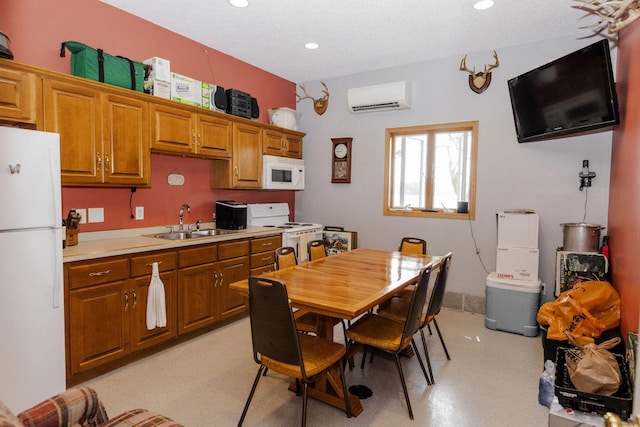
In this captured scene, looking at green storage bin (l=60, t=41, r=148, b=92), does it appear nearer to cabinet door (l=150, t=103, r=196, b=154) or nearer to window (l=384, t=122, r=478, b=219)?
cabinet door (l=150, t=103, r=196, b=154)

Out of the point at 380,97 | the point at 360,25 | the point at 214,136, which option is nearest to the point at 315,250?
the point at 214,136

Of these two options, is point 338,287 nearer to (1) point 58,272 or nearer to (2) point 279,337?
(2) point 279,337

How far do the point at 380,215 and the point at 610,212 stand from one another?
2.36m

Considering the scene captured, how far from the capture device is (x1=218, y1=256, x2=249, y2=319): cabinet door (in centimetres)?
355

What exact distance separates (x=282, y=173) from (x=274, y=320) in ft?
9.96

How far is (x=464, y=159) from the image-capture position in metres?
4.38

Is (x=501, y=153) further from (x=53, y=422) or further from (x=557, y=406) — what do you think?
(x=53, y=422)

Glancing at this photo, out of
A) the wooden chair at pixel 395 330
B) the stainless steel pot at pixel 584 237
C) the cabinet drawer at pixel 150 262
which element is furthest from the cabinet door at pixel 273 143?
the stainless steel pot at pixel 584 237

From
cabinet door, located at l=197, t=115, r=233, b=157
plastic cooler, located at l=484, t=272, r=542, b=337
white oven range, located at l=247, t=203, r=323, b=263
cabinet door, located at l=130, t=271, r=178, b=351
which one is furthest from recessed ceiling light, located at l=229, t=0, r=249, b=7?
plastic cooler, located at l=484, t=272, r=542, b=337

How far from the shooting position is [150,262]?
293cm

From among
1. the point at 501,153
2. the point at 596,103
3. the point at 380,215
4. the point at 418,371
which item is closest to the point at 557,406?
the point at 418,371

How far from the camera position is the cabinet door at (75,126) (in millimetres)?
2547

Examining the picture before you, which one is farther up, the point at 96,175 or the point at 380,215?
the point at 96,175

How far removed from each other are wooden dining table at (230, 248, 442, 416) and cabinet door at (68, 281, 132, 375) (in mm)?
1085
